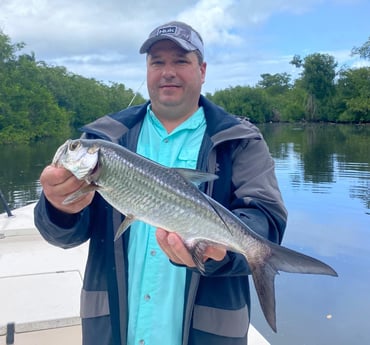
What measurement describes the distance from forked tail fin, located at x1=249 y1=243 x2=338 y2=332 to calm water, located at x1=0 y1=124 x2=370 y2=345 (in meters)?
5.43

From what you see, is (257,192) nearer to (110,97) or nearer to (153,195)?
(153,195)

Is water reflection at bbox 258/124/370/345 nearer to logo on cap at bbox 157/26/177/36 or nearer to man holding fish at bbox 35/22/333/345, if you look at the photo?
man holding fish at bbox 35/22/333/345

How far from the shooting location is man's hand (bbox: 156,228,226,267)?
7.58 feet

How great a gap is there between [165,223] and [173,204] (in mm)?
117

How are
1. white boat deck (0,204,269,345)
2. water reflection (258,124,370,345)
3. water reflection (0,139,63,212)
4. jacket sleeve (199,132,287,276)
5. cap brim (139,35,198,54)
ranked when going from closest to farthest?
jacket sleeve (199,132,287,276) → cap brim (139,35,198,54) → white boat deck (0,204,269,345) → water reflection (258,124,370,345) → water reflection (0,139,63,212)

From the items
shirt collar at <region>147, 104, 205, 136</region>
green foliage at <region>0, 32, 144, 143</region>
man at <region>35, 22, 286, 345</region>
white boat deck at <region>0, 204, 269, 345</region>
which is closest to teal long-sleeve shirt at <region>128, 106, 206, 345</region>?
man at <region>35, 22, 286, 345</region>

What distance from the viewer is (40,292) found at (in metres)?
4.77

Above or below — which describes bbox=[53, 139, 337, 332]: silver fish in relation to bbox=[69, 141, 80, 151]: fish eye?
below

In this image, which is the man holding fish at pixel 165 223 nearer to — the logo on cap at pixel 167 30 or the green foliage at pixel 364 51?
the logo on cap at pixel 167 30

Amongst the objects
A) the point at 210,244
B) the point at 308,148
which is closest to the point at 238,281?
the point at 210,244

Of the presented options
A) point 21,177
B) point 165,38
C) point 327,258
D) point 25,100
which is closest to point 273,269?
point 165,38

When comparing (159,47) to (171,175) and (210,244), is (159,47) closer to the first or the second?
(171,175)

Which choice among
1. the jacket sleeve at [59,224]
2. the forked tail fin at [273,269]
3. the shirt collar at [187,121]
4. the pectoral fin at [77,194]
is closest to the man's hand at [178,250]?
the forked tail fin at [273,269]

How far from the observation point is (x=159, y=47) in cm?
296
